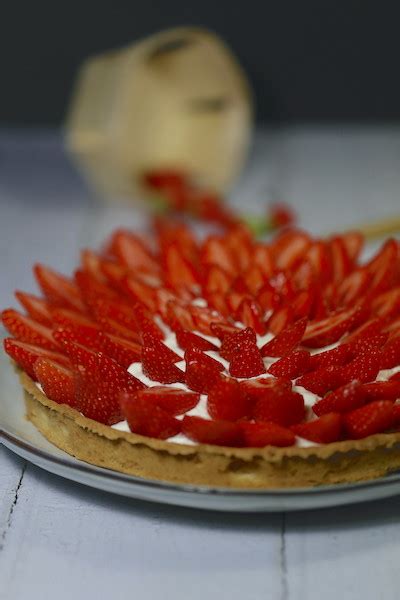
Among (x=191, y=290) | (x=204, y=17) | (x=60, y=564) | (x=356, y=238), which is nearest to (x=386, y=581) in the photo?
(x=60, y=564)

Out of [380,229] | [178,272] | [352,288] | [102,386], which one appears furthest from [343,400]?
[380,229]

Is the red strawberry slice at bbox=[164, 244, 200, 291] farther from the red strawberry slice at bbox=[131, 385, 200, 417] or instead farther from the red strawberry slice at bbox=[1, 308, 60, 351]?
the red strawberry slice at bbox=[131, 385, 200, 417]

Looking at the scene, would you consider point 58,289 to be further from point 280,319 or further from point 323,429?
point 323,429

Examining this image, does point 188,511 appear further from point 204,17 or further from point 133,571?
point 204,17

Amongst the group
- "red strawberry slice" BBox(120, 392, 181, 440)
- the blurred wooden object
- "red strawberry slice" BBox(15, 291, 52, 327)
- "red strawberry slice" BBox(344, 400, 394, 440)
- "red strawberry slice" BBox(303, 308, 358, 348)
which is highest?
the blurred wooden object

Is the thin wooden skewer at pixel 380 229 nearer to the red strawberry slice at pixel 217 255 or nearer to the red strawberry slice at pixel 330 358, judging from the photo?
the red strawberry slice at pixel 217 255

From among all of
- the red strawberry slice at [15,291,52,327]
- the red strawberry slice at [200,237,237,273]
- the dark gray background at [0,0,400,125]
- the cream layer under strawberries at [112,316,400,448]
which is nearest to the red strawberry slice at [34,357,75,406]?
the cream layer under strawberries at [112,316,400,448]

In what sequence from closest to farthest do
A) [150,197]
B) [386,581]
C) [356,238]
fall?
[386,581] → [356,238] → [150,197]
